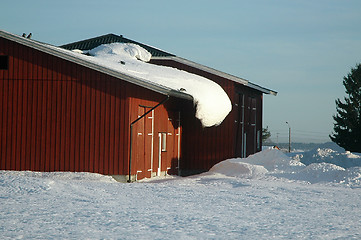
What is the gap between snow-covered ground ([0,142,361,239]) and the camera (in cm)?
981

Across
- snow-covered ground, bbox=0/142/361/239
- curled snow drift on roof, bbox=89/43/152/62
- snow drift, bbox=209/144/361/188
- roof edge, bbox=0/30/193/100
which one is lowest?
snow-covered ground, bbox=0/142/361/239

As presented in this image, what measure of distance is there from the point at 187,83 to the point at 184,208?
37.7 ft

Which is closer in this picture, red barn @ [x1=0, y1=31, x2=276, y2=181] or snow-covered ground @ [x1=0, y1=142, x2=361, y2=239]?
snow-covered ground @ [x1=0, y1=142, x2=361, y2=239]

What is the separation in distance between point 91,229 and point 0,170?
34.2 feet

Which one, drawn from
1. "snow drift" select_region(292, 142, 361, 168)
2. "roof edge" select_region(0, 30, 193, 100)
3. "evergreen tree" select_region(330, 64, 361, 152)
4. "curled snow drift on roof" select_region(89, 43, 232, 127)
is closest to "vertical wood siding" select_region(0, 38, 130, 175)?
"roof edge" select_region(0, 30, 193, 100)

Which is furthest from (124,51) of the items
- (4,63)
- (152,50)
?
(4,63)

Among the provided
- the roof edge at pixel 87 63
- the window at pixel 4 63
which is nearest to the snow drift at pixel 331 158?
the roof edge at pixel 87 63

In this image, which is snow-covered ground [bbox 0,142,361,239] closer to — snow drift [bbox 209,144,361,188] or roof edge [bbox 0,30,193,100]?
snow drift [bbox 209,144,361,188]

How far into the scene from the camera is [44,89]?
19.4 meters

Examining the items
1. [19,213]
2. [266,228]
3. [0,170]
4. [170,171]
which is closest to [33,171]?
[0,170]

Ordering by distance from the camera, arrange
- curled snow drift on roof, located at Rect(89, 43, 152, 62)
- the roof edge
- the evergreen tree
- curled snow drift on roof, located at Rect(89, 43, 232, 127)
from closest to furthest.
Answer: the roof edge
curled snow drift on roof, located at Rect(89, 43, 232, 127)
curled snow drift on roof, located at Rect(89, 43, 152, 62)
the evergreen tree

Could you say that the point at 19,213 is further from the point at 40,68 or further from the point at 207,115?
the point at 207,115

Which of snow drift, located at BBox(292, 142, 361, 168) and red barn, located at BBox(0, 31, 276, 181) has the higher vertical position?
red barn, located at BBox(0, 31, 276, 181)

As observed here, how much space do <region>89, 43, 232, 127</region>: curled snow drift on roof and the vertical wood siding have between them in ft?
7.09
